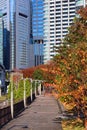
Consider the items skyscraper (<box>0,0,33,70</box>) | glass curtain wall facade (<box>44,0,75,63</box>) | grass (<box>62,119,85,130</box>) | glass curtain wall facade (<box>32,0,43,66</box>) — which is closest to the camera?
grass (<box>62,119,85,130</box>)

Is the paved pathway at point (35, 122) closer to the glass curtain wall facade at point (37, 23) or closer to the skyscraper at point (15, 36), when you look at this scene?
the skyscraper at point (15, 36)

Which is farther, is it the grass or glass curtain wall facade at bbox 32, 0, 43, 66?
glass curtain wall facade at bbox 32, 0, 43, 66

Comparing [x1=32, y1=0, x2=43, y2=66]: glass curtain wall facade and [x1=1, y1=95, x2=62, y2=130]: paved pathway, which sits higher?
[x1=32, y1=0, x2=43, y2=66]: glass curtain wall facade

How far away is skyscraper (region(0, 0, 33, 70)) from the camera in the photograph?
133625 mm

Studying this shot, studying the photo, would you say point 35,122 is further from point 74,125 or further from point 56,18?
point 56,18

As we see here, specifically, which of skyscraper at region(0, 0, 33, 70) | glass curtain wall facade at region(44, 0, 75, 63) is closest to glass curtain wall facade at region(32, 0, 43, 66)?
skyscraper at region(0, 0, 33, 70)

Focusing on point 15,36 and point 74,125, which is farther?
point 15,36

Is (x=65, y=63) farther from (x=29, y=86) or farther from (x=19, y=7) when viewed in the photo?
(x=19, y=7)

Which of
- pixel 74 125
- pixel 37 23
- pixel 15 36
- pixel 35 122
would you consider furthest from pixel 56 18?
pixel 37 23

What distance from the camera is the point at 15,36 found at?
14475cm

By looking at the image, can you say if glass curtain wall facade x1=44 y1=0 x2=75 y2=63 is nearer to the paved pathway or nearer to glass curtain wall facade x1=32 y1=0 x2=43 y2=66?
the paved pathway

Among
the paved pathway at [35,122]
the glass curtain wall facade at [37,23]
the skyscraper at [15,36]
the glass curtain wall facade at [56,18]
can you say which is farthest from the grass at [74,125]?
the glass curtain wall facade at [37,23]

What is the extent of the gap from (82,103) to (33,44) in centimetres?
13899

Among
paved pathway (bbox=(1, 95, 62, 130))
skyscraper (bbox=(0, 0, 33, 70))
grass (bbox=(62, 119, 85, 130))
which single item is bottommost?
paved pathway (bbox=(1, 95, 62, 130))
